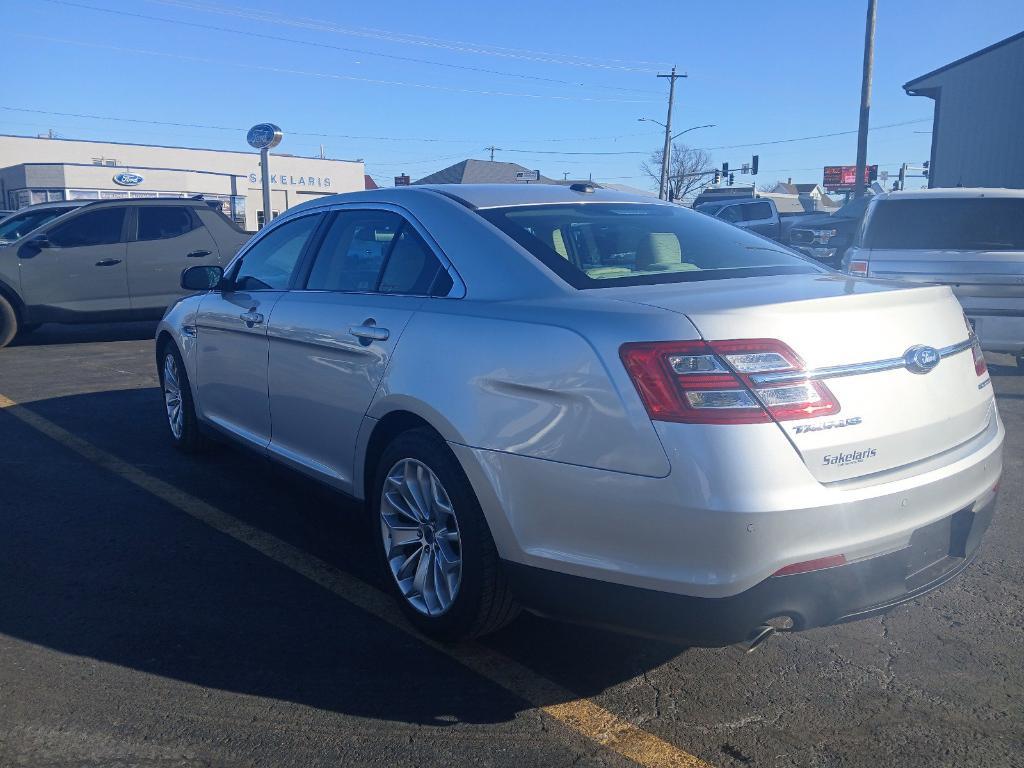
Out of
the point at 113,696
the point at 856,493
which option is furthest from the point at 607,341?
the point at 113,696

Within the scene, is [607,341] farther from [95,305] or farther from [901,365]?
[95,305]

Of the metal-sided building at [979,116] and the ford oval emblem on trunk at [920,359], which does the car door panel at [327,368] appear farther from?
the metal-sided building at [979,116]

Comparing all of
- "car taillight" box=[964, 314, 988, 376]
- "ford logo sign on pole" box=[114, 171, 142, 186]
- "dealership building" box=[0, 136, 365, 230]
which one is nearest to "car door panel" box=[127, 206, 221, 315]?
"car taillight" box=[964, 314, 988, 376]

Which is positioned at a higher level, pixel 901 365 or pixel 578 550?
pixel 901 365

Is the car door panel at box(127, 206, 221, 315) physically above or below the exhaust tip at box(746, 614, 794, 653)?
above

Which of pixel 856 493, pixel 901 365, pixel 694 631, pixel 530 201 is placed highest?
pixel 530 201

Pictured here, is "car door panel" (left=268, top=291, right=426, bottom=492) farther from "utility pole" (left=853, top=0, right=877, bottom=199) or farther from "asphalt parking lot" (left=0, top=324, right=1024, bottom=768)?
"utility pole" (left=853, top=0, right=877, bottom=199)

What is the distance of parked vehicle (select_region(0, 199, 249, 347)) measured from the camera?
11.3 meters

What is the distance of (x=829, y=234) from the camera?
17.1 meters

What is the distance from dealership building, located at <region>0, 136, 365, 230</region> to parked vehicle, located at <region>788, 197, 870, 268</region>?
2633 cm

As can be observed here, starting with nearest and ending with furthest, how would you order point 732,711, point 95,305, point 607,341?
point 607,341, point 732,711, point 95,305

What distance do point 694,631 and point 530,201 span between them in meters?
1.92

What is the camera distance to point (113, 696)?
301 centimetres

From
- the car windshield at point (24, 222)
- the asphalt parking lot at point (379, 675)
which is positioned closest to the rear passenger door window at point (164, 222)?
the car windshield at point (24, 222)
